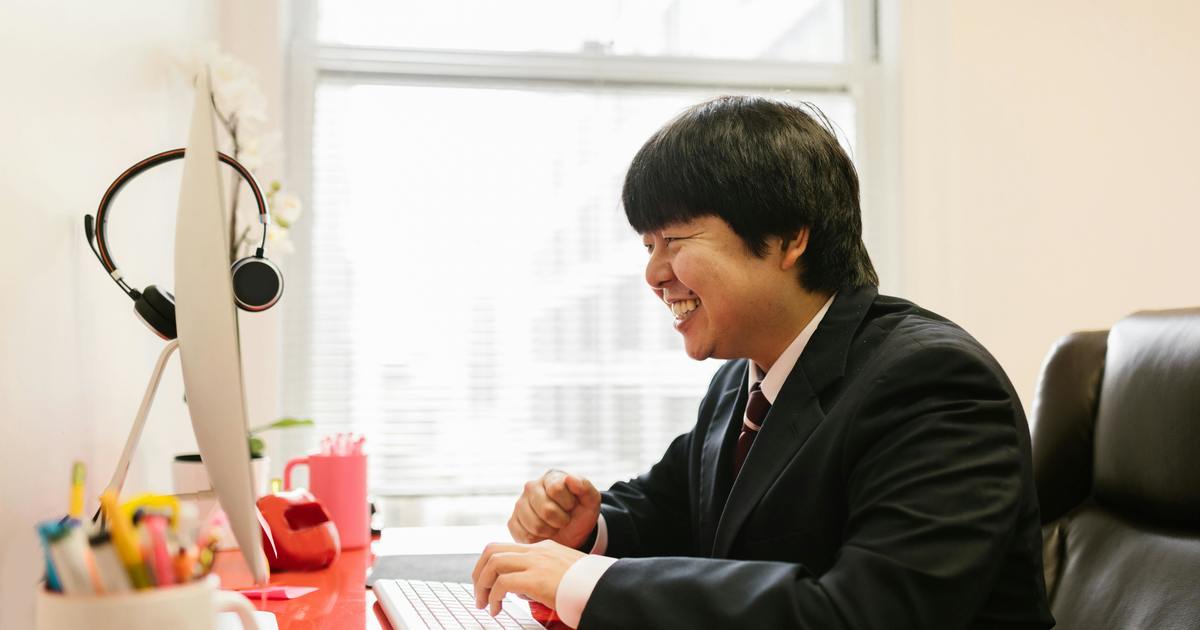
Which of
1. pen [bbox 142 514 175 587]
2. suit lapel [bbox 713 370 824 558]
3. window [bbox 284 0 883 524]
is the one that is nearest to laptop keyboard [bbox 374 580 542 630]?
suit lapel [bbox 713 370 824 558]

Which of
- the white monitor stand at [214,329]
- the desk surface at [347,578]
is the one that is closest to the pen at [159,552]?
the white monitor stand at [214,329]

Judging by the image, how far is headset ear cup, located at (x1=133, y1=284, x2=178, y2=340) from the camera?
3.94 feet

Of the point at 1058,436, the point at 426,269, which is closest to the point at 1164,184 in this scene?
the point at 1058,436

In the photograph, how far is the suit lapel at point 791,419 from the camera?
1.14 meters

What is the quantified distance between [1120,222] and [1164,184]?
16 cm

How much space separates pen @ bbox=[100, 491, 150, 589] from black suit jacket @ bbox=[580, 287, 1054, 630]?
483mm

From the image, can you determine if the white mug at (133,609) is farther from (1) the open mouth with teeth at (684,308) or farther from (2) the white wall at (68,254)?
(1) the open mouth with teeth at (684,308)

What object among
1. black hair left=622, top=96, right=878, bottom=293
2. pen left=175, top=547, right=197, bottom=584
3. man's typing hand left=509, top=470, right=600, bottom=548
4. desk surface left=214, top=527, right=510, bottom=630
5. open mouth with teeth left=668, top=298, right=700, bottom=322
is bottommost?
desk surface left=214, top=527, right=510, bottom=630

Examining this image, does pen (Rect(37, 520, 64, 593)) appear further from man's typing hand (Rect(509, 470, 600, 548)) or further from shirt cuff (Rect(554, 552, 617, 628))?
man's typing hand (Rect(509, 470, 600, 548))

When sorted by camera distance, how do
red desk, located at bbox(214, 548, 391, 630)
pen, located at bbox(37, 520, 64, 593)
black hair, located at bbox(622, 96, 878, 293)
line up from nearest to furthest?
pen, located at bbox(37, 520, 64, 593)
red desk, located at bbox(214, 548, 391, 630)
black hair, located at bbox(622, 96, 878, 293)

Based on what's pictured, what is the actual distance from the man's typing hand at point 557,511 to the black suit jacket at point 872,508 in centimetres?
17

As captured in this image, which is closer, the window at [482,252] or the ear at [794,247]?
the ear at [794,247]

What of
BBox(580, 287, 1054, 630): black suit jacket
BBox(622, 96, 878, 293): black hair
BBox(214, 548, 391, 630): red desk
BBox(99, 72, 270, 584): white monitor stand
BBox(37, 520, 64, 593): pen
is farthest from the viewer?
BBox(622, 96, 878, 293): black hair

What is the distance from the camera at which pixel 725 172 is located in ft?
4.07
